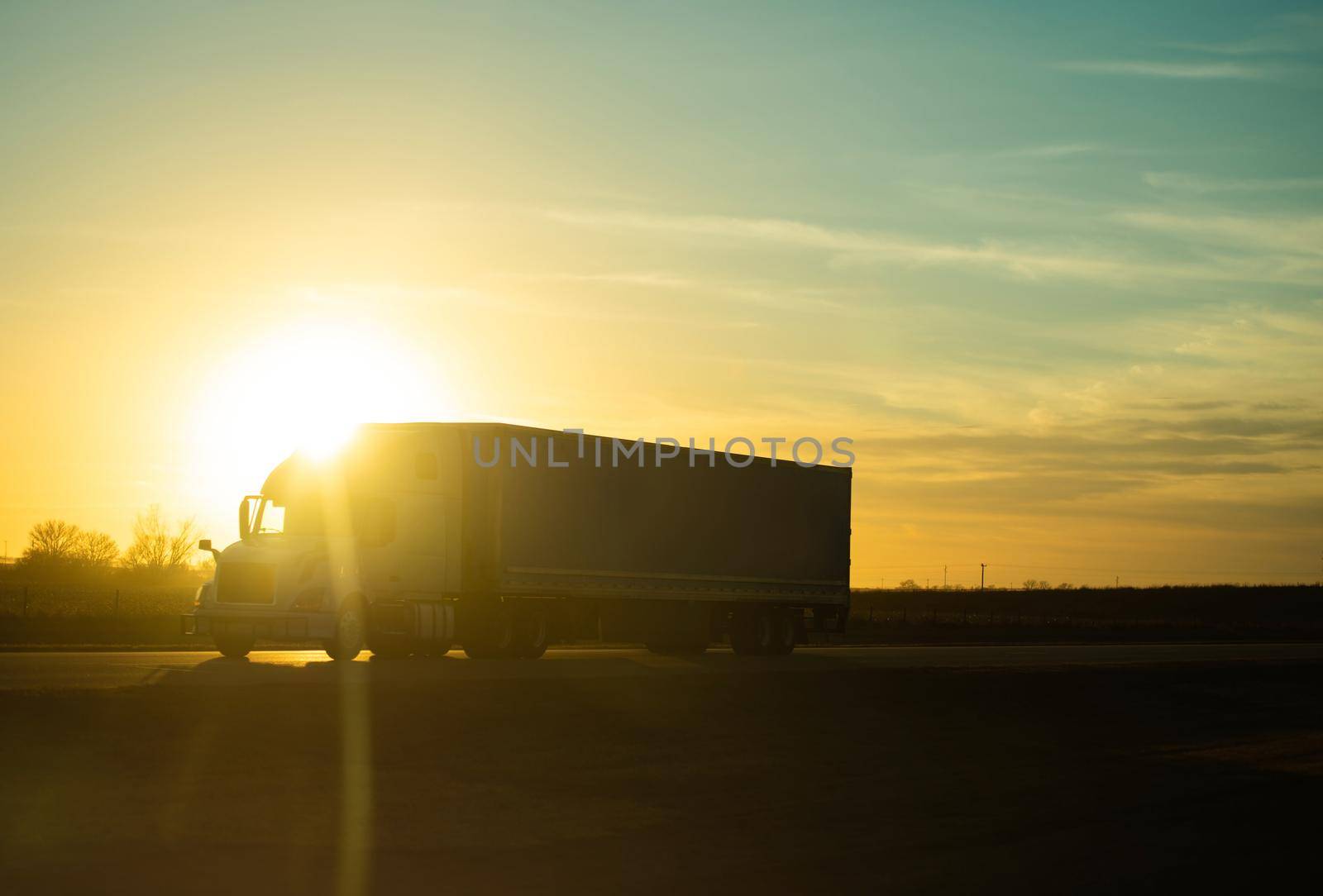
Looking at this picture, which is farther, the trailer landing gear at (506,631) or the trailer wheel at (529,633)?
the trailer wheel at (529,633)

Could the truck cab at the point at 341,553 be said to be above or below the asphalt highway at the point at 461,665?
above

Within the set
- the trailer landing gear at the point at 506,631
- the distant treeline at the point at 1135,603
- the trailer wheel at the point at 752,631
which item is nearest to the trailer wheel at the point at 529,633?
the trailer landing gear at the point at 506,631

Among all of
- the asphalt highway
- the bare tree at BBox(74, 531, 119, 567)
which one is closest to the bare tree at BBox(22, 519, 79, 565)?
the bare tree at BBox(74, 531, 119, 567)

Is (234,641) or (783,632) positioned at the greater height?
(234,641)

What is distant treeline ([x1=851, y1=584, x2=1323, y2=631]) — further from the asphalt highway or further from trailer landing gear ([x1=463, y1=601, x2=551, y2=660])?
trailer landing gear ([x1=463, y1=601, x2=551, y2=660])

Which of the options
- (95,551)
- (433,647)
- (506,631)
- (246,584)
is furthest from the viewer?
(95,551)

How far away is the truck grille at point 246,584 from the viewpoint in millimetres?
26812

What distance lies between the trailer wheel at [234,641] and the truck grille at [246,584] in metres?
0.51

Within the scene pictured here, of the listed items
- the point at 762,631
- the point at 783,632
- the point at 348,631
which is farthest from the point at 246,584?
the point at 783,632

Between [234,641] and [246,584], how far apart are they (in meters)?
1.15

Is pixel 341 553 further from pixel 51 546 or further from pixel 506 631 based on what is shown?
pixel 51 546

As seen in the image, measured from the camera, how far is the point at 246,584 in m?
27.0

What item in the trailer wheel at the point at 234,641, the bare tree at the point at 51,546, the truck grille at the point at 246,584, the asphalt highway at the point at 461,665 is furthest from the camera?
the bare tree at the point at 51,546

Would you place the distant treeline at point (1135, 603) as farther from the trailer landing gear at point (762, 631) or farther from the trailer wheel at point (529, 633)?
the trailer wheel at point (529, 633)
